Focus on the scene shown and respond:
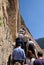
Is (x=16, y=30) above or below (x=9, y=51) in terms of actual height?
below

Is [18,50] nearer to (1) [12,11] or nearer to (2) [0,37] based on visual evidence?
(2) [0,37]

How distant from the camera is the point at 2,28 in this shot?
12508 millimetres

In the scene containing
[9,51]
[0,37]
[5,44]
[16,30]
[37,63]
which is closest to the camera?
[37,63]

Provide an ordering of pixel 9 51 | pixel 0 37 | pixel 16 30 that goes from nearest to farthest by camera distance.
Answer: pixel 0 37 → pixel 9 51 → pixel 16 30

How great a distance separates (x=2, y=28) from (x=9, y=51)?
6.16 feet

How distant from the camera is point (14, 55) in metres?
13.4

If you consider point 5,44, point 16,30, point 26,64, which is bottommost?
point 16,30

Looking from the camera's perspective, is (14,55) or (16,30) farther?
(16,30)

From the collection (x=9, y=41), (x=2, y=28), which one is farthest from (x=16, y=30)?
(x=2, y=28)

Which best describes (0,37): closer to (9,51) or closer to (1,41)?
(1,41)

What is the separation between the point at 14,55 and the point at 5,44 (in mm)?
741

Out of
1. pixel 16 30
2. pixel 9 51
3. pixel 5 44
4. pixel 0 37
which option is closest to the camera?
pixel 0 37

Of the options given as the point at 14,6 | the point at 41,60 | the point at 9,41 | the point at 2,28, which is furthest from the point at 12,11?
the point at 41,60

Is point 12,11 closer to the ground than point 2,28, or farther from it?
closer to the ground
